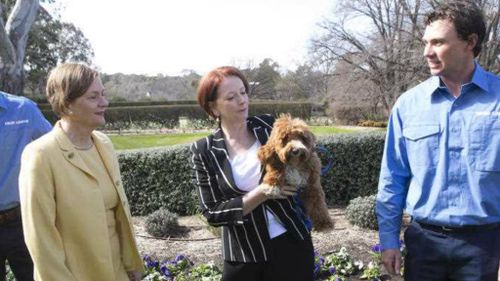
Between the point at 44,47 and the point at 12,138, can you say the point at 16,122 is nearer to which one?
the point at 12,138

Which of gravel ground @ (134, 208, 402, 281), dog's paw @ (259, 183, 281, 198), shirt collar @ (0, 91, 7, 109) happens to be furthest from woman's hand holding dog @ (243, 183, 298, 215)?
gravel ground @ (134, 208, 402, 281)

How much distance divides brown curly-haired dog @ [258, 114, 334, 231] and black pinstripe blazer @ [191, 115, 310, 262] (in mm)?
199

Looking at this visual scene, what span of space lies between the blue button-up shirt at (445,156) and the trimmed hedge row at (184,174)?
5433mm

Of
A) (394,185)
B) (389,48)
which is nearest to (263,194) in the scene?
(394,185)

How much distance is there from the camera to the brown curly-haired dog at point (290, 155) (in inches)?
92.4

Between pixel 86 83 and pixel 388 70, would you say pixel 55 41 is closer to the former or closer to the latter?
pixel 388 70

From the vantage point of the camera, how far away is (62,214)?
7.64ft

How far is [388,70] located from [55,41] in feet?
115

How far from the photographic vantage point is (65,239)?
2.36m

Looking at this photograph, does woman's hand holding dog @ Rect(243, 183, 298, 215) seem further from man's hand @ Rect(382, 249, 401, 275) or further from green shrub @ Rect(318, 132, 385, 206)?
green shrub @ Rect(318, 132, 385, 206)

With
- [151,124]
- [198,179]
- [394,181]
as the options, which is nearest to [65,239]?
[198,179]

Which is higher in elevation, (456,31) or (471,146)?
(456,31)

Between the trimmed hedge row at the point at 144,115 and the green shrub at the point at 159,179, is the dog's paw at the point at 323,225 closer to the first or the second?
the green shrub at the point at 159,179

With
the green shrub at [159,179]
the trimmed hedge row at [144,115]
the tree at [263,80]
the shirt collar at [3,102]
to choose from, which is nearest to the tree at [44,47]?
the trimmed hedge row at [144,115]
